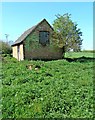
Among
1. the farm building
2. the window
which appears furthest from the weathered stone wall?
the window

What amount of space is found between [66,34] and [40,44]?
3059mm

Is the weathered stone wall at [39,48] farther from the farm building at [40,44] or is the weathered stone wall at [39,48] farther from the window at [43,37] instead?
the window at [43,37]

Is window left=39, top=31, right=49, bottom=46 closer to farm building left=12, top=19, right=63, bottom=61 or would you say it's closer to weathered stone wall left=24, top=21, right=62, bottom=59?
farm building left=12, top=19, right=63, bottom=61

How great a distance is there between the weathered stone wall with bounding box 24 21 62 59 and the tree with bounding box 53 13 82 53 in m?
0.86

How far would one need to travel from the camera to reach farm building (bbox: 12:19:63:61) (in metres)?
29.0

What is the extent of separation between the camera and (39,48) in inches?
1154

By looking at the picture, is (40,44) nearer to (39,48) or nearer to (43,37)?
(39,48)

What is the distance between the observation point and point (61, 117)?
21.3 feet

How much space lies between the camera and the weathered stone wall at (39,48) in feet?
94.9

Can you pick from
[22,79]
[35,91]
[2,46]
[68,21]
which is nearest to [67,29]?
[68,21]

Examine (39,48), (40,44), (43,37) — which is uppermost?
(43,37)

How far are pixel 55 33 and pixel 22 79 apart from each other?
732 inches

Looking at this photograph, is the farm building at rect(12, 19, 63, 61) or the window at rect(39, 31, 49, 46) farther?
the window at rect(39, 31, 49, 46)

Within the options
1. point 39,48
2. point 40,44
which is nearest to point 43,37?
point 40,44
